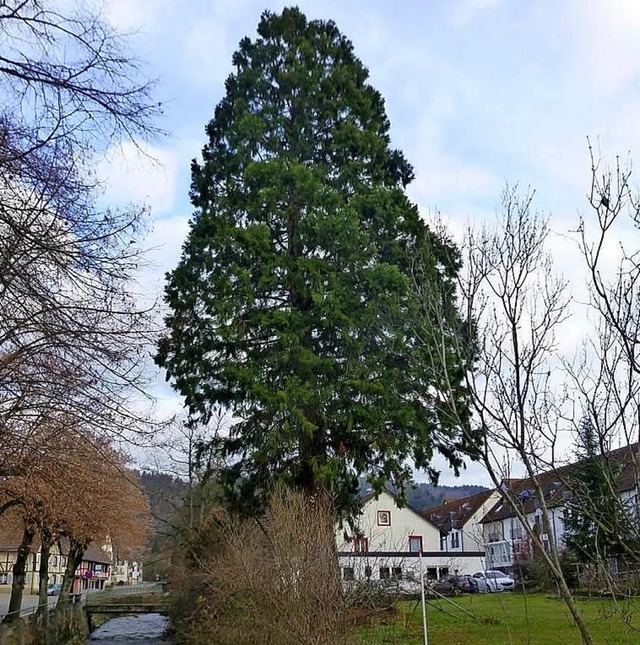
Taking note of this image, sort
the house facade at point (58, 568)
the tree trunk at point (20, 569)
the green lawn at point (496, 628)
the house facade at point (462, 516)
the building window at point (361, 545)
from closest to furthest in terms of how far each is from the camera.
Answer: the green lawn at point (496, 628) < the building window at point (361, 545) < the tree trunk at point (20, 569) < the house facade at point (58, 568) < the house facade at point (462, 516)

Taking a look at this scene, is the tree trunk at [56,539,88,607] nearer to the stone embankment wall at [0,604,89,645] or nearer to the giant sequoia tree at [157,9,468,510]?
the stone embankment wall at [0,604,89,645]

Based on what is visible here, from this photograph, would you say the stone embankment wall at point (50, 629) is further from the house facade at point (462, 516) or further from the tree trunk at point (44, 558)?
the house facade at point (462, 516)

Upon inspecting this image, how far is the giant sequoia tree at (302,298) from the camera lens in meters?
16.2

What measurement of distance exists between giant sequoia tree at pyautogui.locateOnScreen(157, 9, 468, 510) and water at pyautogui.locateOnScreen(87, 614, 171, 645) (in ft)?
42.8

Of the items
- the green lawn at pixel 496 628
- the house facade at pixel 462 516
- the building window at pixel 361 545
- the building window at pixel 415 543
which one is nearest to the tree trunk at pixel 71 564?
the building window at pixel 415 543

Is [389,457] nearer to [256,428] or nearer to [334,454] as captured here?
[334,454]

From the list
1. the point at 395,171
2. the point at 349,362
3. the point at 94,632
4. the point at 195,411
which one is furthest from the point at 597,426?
the point at 94,632

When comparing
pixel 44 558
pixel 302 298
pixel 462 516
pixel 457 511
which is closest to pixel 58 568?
pixel 457 511

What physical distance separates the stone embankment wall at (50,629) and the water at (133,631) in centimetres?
91

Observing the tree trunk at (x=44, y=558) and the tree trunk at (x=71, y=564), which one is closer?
the tree trunk at (x=44, y=558)

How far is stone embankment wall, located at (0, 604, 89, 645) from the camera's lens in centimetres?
1605

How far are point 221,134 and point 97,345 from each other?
15264mm

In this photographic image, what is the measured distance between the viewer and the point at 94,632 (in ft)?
112

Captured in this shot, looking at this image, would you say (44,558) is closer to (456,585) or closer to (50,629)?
(50,629)
